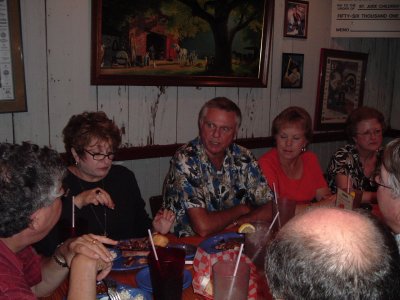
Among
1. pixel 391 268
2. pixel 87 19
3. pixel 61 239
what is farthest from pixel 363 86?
pixel 391 268

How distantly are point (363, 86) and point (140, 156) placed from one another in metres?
2.79

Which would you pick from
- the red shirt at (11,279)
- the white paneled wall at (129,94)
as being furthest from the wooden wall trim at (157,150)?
the red shirt at (11,279)

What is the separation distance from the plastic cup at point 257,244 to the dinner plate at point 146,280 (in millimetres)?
261

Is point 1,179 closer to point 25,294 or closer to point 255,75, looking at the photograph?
point 25,294

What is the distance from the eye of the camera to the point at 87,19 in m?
2.63

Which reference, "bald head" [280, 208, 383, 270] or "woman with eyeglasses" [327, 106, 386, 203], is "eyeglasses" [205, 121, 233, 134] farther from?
"bald head" [280, 208, 383, 270]

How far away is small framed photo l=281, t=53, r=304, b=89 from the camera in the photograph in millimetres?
3742

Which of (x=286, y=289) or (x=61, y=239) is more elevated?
(x=286, y=289)

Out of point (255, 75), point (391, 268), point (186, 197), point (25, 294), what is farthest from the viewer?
point (255, 75)

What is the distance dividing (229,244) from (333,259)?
1.10 meters

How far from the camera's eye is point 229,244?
1822 mm

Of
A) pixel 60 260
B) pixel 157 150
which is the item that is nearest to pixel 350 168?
pixel 157 150

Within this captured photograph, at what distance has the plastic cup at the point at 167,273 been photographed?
127 centimetres

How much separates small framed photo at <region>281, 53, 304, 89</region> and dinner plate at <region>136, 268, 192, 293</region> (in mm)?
2635
